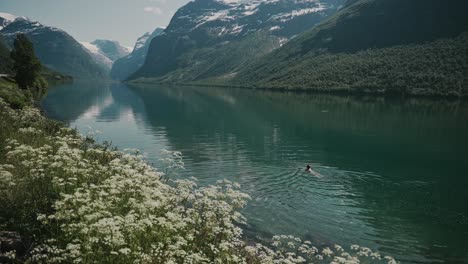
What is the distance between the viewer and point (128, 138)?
65.8 meters

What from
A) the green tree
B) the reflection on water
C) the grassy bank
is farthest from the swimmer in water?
the green tree

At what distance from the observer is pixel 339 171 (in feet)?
154

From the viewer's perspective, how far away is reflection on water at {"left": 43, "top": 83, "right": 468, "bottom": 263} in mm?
28891

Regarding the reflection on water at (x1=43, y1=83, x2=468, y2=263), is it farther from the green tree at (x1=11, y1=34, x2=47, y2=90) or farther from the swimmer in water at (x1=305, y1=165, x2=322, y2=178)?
the green tree at (x1=11, y1=34, x2=47, y2=90)

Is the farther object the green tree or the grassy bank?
the green tree

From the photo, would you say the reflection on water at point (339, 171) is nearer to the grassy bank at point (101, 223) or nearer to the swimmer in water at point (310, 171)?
the swimmer in water at point (310, 171)

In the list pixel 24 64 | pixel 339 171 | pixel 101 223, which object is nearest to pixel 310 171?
pixel 339 171

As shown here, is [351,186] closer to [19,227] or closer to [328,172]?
[328,172]

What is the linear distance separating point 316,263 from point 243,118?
255 ft

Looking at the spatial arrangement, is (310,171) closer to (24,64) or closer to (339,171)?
(339,171)

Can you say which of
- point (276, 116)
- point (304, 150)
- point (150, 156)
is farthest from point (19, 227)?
point (276, 116)

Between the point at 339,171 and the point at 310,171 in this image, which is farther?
the point at 339,171

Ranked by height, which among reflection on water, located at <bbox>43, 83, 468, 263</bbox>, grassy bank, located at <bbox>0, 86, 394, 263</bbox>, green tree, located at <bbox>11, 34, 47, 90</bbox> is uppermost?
green tree, located at <bbox>11, 34, 47, 90</bbox>

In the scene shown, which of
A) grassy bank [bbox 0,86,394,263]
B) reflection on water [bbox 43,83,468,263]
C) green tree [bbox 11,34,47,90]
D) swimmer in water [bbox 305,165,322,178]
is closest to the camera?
grassy bank [bbox 0,86,394,263]
